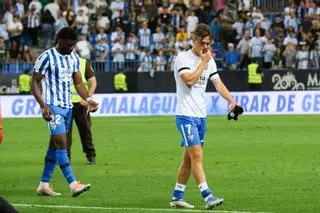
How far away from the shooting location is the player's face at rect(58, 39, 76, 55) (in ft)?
49.4

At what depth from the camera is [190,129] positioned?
13.3 metres

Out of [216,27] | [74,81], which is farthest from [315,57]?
[74,81]

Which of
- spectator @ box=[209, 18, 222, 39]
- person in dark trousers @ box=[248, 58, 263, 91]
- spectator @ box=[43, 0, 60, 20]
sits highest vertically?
spectator @ box=[43, 0, 60, 20]

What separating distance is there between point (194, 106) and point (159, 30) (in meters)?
31.0

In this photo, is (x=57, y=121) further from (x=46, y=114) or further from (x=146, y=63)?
(x=146, y=63)

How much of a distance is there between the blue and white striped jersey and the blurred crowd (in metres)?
27.4

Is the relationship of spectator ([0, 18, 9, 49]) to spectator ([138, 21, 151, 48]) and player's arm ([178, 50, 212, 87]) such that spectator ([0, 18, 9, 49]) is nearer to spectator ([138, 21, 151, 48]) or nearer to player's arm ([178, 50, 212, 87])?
spectator ([138, 21, 151, 48])

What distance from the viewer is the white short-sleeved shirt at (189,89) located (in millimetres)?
13391

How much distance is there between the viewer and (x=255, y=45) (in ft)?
139

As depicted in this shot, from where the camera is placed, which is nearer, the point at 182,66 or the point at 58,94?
the point at 182,66

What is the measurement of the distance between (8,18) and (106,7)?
4.63m

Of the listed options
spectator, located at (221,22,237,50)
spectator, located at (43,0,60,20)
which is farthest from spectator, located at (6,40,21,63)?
spectator, located at (221,22,237,50)

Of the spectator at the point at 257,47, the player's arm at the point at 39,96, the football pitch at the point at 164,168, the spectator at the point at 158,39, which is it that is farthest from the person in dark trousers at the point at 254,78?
the player's arm at the point at 39,96

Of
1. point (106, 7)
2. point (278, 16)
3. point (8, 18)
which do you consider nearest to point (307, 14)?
point (278, 16)
